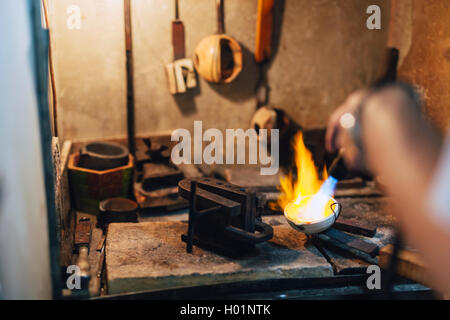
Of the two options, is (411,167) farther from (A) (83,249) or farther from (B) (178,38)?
(B) (178,38)

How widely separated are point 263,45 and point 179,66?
1480mm

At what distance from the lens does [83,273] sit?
3.54 m

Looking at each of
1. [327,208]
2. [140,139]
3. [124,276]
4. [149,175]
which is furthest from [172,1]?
[124,276]

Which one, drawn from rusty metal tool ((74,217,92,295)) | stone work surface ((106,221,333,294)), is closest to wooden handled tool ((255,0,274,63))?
stone work surface ((106,221,333,294))

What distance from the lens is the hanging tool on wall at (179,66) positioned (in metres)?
6.96

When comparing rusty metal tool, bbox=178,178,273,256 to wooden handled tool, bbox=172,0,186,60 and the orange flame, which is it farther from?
wooden handled tool, bbox=172,0,186,60

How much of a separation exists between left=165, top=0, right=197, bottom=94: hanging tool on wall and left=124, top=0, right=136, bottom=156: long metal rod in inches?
24.0

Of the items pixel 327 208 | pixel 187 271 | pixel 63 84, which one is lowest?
pixel 187 271

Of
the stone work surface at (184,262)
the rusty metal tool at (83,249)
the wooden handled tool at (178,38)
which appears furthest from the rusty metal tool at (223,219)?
the wooden handled tool at (178,38)

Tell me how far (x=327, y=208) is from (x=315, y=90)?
3889 millimetres

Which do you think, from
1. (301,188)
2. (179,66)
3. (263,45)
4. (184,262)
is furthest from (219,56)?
(184,262)

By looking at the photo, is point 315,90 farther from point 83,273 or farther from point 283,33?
point 83,273

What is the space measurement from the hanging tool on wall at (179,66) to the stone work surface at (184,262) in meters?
3.23
